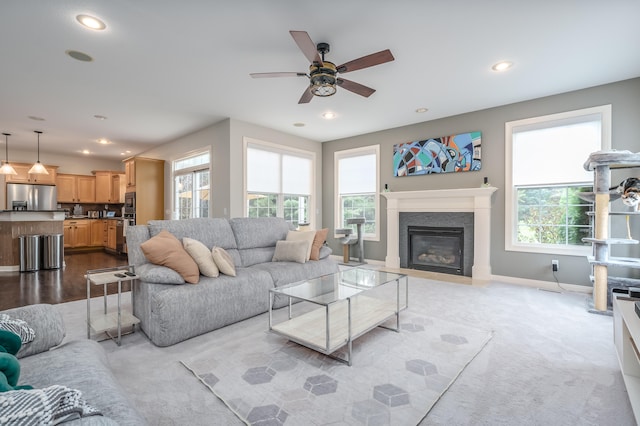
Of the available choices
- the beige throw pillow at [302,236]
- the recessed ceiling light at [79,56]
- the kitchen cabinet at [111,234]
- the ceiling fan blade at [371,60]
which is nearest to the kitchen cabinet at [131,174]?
the kitchen cabinet at [111,234]

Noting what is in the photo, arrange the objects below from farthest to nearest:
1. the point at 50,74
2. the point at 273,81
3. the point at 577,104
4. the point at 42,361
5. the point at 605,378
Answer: the point at 577,104, the point at 273,81, the point at 50,74, the point at 605,378, the point at 42,361

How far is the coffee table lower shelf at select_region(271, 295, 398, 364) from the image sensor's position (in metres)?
2.01

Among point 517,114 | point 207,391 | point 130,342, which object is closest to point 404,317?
point 207,391

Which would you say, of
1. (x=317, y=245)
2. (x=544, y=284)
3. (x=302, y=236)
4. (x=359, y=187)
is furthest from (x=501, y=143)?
(x=302, y=236)

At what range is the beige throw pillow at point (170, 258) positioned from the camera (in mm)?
2539

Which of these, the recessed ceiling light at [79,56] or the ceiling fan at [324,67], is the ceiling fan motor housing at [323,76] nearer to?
the ceiling fan at [324,67]

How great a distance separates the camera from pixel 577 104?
12.9ft

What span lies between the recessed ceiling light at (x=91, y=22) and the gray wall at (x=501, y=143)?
451 cm

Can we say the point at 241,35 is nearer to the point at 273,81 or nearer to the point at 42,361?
the point at 273,81

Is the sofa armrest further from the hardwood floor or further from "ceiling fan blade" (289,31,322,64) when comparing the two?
the hardwood floor

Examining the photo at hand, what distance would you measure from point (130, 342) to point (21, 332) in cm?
130

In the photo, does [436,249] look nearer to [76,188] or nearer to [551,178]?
[551,178]

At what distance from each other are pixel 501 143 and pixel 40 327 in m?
5.34

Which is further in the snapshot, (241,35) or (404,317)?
(404,317)
